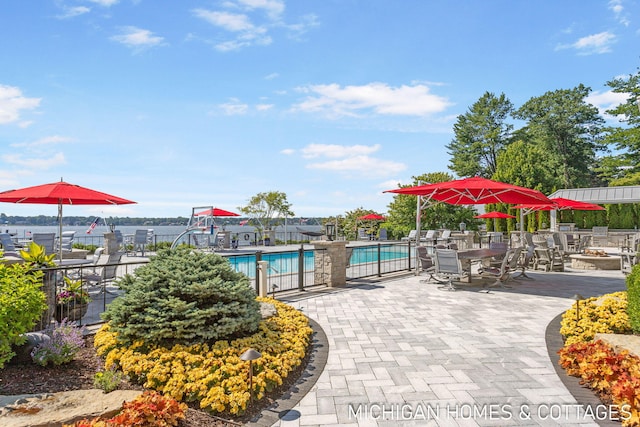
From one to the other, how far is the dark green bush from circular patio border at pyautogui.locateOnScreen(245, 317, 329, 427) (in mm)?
830

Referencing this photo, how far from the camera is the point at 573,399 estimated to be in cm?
332

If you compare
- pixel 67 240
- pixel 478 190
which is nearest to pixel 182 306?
pixel 478 190

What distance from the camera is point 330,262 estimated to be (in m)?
8.90

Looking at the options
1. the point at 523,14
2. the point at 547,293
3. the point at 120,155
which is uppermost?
the point at 523,14

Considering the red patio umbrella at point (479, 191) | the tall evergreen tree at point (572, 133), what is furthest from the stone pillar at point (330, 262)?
the tall evergreen tree at point (572, 133)

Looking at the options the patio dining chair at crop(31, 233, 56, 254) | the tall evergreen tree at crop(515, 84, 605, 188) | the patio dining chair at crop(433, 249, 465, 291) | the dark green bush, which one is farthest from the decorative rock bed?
the tall evergreen tree at crop(515, 84, 605, 188)

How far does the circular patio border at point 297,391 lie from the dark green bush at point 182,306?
83cm

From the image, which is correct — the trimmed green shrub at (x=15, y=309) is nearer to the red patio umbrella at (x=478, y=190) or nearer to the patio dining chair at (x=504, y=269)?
the red patio umbrella at (x=478, y=190)

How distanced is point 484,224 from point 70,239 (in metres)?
24.9

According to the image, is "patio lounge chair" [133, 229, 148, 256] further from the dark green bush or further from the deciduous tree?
the dark green bush

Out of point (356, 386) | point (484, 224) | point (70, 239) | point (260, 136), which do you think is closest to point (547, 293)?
point (356, 386)

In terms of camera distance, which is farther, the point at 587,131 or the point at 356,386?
the point at 587,131

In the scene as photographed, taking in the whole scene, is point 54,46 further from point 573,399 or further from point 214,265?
point 573,399

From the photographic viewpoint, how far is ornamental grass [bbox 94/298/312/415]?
10.5 ft
